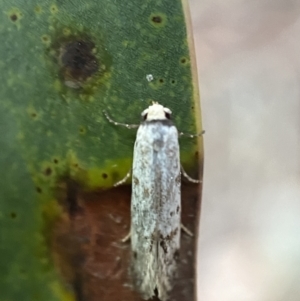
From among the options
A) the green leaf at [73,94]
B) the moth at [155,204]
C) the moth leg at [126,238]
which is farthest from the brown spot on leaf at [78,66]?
the moth leg at [126,238]

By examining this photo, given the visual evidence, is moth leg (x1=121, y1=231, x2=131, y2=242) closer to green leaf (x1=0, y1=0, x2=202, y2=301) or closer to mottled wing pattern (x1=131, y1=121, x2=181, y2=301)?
mottled wing pattern (x1=131, y1=121, x2=181, y2=301)

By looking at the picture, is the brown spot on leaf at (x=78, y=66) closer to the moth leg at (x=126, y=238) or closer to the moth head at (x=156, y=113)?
the moth head at (x=156, y=113)

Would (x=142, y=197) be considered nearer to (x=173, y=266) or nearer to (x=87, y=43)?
(x=173, y=266)

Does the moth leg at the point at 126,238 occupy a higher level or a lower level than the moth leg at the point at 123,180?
lower

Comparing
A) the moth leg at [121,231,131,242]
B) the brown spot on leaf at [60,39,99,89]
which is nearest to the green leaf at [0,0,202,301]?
the brown spot on leaf at [60,39,99,89]

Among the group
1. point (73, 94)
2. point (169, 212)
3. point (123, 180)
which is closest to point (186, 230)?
point (169, 212)

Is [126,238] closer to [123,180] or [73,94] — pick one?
[123,180]

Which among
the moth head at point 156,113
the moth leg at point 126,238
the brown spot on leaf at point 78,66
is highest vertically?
the brown spot on leaf at point 78,66

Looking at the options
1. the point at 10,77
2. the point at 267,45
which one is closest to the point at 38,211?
the point at 10,77
